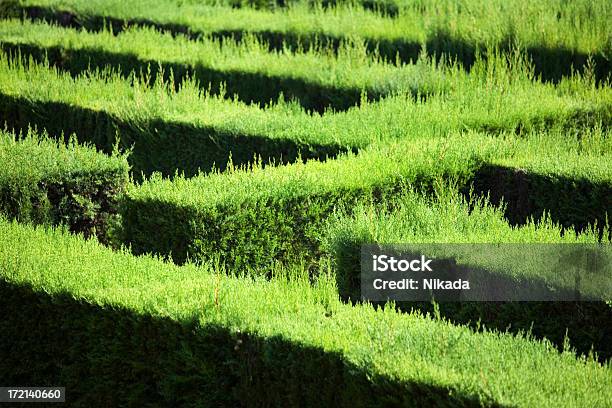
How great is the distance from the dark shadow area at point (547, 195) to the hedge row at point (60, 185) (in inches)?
139

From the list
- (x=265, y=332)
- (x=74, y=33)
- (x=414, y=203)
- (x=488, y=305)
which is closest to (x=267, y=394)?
(x=265, y=332)

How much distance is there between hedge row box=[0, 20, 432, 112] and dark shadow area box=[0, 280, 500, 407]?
18.6 feet

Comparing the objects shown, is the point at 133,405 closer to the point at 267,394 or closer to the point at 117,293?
the point at 117,293

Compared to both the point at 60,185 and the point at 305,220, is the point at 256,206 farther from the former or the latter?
the point at 60,185

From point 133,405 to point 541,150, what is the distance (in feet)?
16.4

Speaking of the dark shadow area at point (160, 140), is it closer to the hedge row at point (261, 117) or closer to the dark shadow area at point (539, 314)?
the hedge row at point (261, 117)

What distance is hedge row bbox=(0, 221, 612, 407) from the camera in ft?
15.4

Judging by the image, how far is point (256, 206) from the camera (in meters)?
7.76

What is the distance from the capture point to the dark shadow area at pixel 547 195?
808 cm

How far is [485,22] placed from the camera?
1411 cm

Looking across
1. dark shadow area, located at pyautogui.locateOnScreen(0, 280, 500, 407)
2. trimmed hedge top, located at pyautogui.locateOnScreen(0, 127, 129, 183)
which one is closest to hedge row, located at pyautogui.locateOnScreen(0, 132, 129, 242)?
trimmed hedge top, located at pyautogui.locateOnScreen(0, 127, 129, 183)

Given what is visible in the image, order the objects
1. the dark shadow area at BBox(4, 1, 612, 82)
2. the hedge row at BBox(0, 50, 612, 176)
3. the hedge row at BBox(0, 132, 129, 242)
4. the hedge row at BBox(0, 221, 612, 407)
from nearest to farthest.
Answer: the hedge row at BBox(0, 221, 612, 407) < the hedge row at BBox(0, 132, 129, 242) < the hedge row at BBox(0, 50, 612, 176) < the dark shadow area at BBox(4, 1, 612, 82)

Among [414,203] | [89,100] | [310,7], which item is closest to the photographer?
[414,203]

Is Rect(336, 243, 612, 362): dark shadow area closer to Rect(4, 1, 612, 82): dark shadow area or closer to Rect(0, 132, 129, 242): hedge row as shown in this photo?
Rect(0, 132, 129, 242): hedge row
